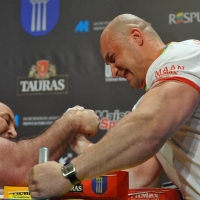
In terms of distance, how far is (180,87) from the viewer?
1.19 metres

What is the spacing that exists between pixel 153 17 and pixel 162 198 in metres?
1.50

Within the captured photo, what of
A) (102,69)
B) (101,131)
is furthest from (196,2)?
(101,131)

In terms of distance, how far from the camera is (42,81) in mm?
2893

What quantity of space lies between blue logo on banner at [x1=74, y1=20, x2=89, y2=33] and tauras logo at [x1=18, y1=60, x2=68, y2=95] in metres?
0.28

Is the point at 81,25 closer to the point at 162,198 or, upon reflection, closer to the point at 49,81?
the point at 49,81

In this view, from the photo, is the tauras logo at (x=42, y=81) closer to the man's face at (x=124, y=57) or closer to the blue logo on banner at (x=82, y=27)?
the blue logo on banner at (x=82, y=27)

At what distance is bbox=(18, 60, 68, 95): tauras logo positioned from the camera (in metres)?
2.85

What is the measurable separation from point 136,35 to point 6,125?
69 cm

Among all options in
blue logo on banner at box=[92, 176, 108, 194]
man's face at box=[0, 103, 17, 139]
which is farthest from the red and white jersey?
man's face at box=[0, 103, 17, 139]

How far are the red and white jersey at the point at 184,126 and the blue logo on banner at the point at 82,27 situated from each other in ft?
4.87

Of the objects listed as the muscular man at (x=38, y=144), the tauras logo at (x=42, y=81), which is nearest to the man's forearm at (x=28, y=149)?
the muscular man at (x=38, y=144)

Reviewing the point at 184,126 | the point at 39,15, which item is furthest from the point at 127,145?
the point at 39,15

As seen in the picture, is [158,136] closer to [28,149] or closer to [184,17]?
[28,149]

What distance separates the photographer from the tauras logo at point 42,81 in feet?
9.34
